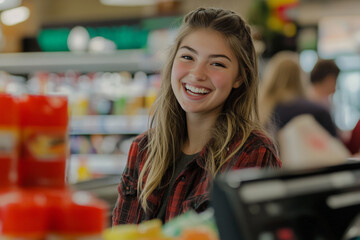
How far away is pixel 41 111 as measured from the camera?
1129 mm

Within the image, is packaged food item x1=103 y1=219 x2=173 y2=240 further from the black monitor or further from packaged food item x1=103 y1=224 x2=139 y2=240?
the black monitor

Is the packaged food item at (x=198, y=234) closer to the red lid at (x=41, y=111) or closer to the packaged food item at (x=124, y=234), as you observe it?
the packaged food item at (x=124, y=234)

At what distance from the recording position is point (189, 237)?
1054 mm

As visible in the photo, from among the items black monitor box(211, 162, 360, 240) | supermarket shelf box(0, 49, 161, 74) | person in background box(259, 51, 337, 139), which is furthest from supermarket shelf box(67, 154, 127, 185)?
black monitor box(211, 162, 360, 240)

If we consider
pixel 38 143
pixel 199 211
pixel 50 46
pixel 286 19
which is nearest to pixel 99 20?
pixel 50 46

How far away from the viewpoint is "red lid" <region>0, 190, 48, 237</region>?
92 centimetres

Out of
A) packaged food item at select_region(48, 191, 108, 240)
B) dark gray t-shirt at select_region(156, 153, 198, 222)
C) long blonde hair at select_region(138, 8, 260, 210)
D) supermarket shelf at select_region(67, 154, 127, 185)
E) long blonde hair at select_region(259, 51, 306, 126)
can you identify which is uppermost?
packaged food item at select_region(48, 191, 108, 240)

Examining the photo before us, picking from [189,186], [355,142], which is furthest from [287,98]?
[189,186]

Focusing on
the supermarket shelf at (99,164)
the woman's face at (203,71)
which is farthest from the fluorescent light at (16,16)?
the woman's face at (203,71)

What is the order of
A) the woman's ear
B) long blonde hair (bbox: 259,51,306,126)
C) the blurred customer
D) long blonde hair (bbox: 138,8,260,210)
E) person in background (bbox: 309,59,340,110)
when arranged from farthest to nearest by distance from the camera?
person in background (bbox: 309,59,340,110), the blurred customer, long blonde hair (bbox: 259,51,306,126), the woman's ear, long blonde hair (bbox: 138,8,260,210)

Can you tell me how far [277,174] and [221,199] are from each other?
4.3 inches

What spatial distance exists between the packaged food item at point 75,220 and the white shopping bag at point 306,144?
9.84ft

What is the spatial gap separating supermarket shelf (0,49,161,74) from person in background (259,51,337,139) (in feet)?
8.30

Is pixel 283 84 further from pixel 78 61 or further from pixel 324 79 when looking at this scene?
pixel 78 61
